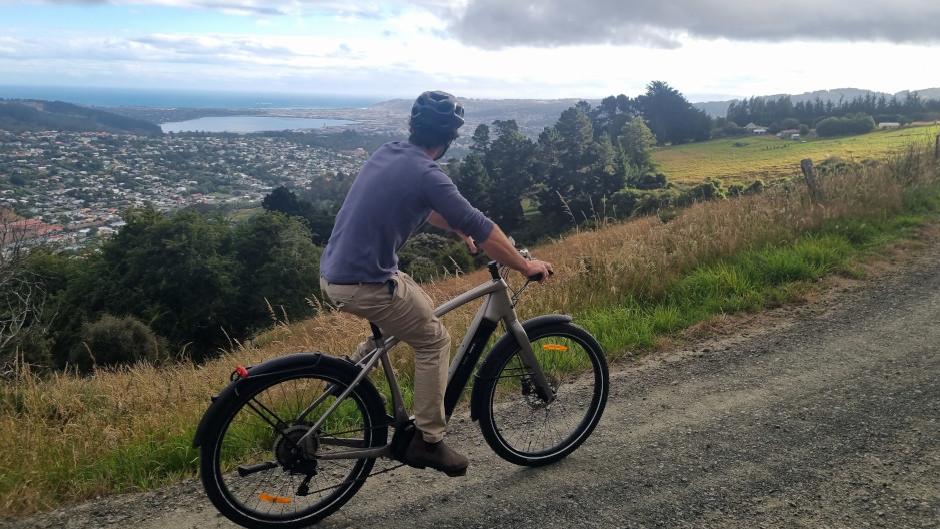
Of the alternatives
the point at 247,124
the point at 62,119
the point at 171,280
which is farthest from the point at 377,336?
the point at 247,124

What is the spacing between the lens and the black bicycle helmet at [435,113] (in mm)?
3066

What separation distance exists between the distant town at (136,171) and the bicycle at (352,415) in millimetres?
31359

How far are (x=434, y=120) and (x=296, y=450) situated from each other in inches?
71.8

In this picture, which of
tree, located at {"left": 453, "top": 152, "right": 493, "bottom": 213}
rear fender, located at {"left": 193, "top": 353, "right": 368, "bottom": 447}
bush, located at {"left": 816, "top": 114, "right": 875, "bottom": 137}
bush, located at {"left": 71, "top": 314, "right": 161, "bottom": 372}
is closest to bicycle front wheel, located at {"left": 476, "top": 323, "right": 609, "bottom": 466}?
rear fender, located at {"left": 193, "top": 353, "right": 368, "bottom": 447}

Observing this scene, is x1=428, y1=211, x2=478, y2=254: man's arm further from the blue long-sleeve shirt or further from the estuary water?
the estuary water

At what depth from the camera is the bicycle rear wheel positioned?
9.92 ft

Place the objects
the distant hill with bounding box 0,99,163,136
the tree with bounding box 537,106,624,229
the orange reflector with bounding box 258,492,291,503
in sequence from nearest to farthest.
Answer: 1. the orange reflector with bounding box 258,492,291,503
2. the tree with bounding box 537,106,624,229
3. the distant hill with bounding box 0,99,163,136

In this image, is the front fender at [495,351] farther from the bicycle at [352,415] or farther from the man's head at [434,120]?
the man's head at [434,120]

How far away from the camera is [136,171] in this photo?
62.2 metres

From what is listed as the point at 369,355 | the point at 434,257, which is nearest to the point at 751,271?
the point at 369,355

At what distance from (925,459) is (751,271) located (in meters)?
3.66

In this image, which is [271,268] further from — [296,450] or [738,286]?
[296,450]

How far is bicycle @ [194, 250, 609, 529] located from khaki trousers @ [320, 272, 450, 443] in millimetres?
122

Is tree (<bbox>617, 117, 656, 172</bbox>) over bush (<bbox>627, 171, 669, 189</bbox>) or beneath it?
over
